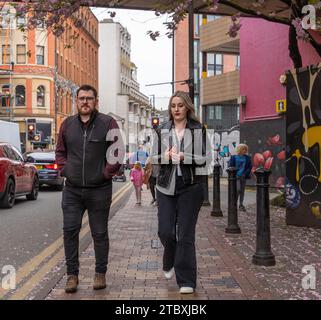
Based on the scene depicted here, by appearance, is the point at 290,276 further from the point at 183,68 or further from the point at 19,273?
the point at 183,68

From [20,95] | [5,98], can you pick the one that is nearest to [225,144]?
[20,95]

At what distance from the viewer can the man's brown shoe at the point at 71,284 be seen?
535 centimetres

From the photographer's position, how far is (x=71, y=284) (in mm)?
5414

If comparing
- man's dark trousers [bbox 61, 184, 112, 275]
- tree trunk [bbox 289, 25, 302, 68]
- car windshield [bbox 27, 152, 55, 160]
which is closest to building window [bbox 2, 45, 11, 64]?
car windshield [bbox 27, 152, 55, 160]

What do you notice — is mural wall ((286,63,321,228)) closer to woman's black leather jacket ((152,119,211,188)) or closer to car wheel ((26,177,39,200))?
woman's black leather jacket ((152,119,211,188))

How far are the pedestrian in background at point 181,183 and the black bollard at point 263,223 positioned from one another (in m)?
1.53

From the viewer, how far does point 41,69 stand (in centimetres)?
5381

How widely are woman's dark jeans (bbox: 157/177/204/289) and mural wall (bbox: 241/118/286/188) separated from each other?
13.6 m

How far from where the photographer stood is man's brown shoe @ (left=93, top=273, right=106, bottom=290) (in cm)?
548

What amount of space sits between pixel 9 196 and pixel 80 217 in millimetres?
8827

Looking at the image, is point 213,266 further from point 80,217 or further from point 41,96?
point 41,96

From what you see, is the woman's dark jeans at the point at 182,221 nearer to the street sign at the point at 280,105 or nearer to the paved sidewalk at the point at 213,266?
the paved sidewalk at the point at 213,266

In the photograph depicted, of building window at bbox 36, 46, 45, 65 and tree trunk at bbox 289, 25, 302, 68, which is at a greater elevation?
building window at bbox 36, 46, 45, 65
